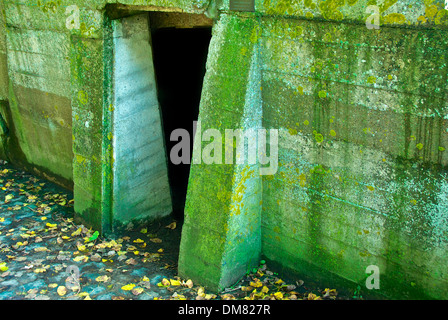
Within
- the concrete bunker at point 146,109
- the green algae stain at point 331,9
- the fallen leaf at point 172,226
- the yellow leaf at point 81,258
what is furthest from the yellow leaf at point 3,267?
the green algae stain at point 331,9

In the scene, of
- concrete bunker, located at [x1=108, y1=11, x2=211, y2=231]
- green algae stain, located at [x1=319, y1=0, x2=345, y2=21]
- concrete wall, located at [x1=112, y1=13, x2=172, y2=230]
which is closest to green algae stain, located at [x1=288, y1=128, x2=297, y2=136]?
green algae stain, located at [x1=319, y1=0, x2=345, y2=21]

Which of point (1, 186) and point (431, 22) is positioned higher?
point (431, 22)

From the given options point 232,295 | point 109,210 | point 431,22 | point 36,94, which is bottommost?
point 232,295

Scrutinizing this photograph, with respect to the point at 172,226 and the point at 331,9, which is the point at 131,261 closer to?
the point at 172,226

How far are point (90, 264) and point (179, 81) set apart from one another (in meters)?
3.12

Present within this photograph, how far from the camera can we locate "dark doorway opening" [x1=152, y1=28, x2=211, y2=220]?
7.16m

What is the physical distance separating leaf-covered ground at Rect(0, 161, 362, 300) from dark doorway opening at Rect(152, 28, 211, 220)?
33.4 inches

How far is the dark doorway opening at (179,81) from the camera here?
7156 mm

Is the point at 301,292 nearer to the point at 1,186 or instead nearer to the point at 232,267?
the point at 232,267

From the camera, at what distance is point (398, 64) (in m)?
4.09

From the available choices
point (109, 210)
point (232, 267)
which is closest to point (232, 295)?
point (232, 267)

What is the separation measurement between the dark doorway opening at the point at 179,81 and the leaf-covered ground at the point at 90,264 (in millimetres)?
849
